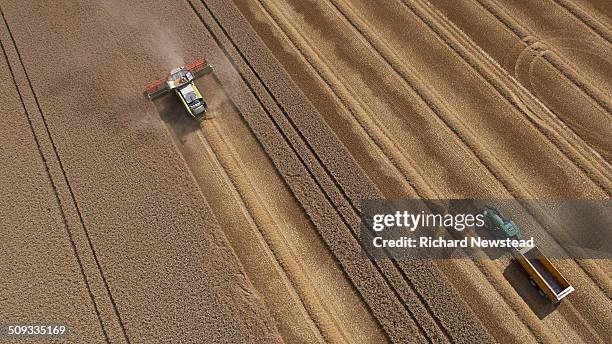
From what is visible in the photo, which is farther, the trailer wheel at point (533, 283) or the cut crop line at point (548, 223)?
the cut crop line at point (548, 223)

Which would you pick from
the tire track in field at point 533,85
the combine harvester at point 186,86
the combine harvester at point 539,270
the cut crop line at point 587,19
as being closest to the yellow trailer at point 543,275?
the combine harvester at point 539,270

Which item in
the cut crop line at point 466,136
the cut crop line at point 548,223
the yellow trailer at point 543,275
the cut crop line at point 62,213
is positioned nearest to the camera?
the yellow trailer at point 543,275

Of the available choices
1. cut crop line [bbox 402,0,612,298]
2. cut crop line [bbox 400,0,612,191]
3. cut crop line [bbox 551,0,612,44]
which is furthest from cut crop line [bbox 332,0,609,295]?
cut crop line [bbox 551,0,612,44]

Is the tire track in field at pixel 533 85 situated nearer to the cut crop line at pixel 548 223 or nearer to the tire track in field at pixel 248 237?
the cut crop line at pixel 548 223

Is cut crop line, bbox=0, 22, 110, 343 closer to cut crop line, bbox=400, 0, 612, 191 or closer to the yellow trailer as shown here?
the yellow trailer

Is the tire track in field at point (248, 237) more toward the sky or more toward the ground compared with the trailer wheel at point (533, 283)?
more toward the sky

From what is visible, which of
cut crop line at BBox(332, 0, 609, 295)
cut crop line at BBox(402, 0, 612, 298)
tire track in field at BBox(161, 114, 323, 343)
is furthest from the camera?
cut crop line at BBox(332, 0, 609, 295)

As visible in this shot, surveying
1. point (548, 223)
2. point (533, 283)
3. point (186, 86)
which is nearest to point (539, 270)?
point (533, 283)

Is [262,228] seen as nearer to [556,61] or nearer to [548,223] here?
[548,223]

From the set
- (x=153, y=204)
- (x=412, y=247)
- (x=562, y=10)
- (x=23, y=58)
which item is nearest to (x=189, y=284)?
(x=153, y=204)
